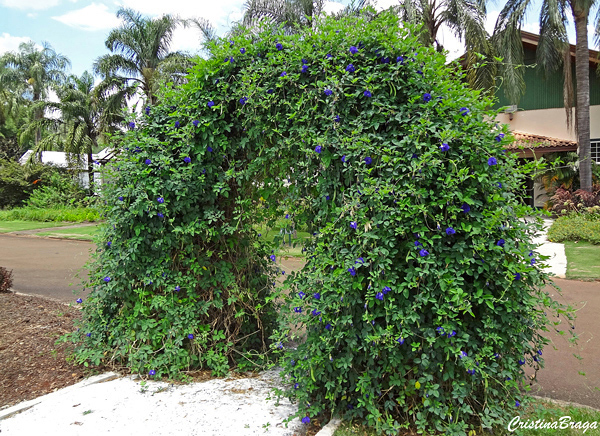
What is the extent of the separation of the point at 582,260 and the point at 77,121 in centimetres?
2434

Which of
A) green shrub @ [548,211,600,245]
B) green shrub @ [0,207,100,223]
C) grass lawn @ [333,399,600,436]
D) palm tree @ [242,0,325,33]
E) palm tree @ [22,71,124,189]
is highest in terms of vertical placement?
palm tree @ [242,0,325,33]

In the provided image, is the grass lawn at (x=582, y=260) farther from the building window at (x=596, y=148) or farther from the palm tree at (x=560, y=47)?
the building window at (x=596, y=148)

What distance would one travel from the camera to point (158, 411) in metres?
3.27

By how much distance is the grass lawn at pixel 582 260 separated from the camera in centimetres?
859

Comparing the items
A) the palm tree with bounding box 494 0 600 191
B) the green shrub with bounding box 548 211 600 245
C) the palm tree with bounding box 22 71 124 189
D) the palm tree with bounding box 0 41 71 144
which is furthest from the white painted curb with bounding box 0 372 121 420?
the palm tree with bounding box 0 41 71 144

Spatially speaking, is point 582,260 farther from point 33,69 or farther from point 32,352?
point 33,69

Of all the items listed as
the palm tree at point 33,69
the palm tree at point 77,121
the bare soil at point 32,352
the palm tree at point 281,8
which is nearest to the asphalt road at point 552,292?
the bare soil at point 32,352

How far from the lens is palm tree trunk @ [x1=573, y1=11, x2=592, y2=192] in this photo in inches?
634

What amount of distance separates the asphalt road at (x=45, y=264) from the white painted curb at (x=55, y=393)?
134 cm

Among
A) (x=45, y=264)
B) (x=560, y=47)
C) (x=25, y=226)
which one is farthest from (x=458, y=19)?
(x=25, y=226)

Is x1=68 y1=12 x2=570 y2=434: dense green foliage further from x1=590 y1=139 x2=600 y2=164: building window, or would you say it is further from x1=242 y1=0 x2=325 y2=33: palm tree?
x1=590 y1=139 x2=600 y2=164: building window

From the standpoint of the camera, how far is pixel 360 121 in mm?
2992

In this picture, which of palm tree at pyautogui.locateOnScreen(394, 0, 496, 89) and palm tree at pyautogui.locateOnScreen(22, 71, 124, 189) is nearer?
palm tree at pyautogui.locateOnScreen(394, 0, 496, 89)

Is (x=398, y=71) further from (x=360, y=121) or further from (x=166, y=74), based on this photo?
(x=166, y=74)
